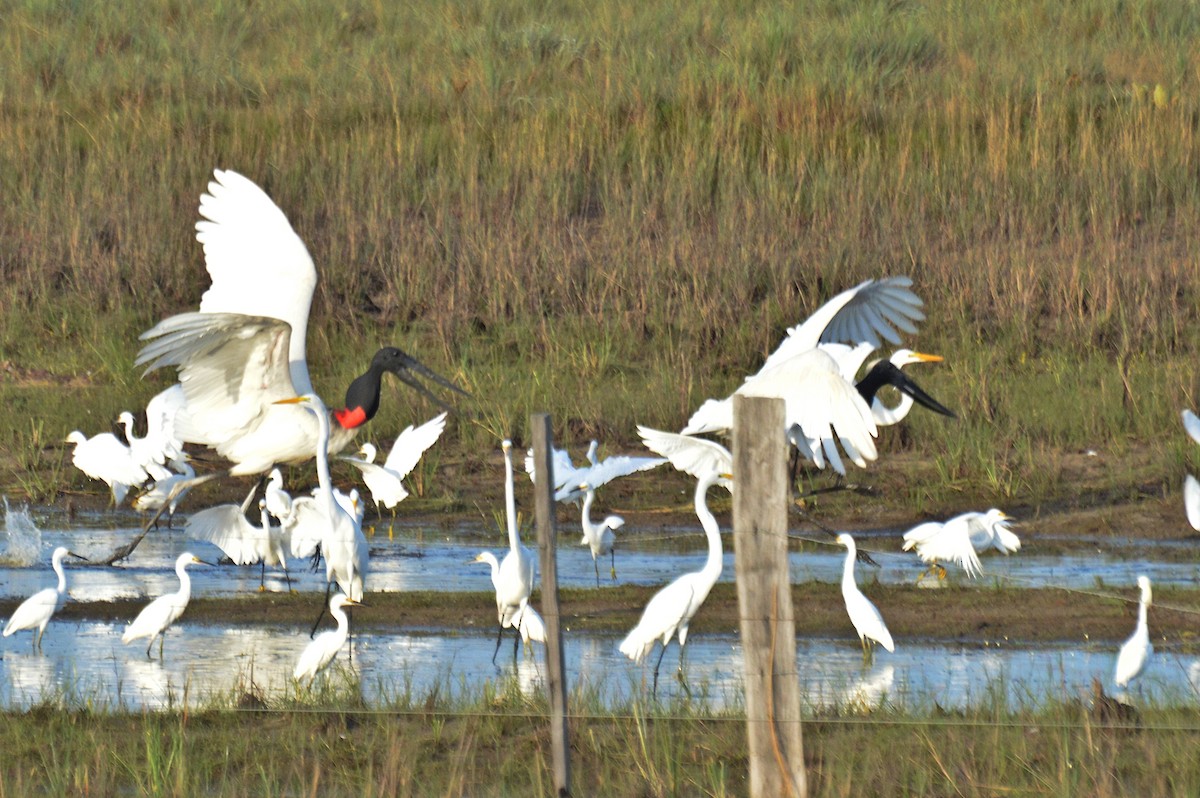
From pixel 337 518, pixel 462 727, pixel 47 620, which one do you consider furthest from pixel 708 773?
pixel 47 620

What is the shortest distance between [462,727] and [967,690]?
167 centimetres

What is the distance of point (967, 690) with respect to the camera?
224 inches

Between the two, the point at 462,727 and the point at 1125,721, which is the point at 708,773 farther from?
the point at 1125,721

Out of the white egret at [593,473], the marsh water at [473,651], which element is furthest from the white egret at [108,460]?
the white egret at [593,473]

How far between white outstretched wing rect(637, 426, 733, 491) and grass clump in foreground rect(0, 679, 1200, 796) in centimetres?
163

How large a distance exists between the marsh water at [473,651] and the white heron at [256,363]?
57 centimetres

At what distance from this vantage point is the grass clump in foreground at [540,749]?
445 centimetres

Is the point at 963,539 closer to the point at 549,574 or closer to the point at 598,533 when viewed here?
the point at 598,533

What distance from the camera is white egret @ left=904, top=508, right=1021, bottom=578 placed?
716 centimetres

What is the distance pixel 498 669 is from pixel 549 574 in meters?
2.45

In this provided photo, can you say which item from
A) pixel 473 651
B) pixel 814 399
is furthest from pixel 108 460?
pixel 814 399

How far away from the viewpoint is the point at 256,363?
762 centimetres

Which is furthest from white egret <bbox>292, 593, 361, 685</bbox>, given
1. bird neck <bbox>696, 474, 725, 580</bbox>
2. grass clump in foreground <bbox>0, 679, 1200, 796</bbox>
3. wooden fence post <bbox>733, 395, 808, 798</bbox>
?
wooden fence post <bbox>733, 395, 808, 798</bbox>

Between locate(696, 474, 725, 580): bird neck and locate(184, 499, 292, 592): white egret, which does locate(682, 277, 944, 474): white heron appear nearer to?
locate(696, 474, 725, 580): bird neck
